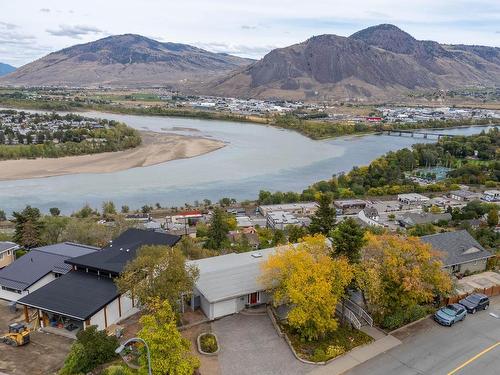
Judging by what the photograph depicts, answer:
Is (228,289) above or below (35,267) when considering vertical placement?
above

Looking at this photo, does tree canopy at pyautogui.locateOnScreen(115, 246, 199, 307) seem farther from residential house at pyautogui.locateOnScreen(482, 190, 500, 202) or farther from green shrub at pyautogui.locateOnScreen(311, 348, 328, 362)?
residential house at pyautogui.locateOnScreen(482, 190, 500, 202)

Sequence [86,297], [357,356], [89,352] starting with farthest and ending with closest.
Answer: [86,297], [357,356], [89,352]

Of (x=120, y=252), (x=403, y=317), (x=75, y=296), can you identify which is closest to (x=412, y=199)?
(x=403, y=317)

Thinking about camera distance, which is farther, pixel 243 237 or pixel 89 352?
pixel 243 237

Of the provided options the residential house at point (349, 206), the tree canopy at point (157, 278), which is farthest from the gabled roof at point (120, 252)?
the residential house at point (349, 206)

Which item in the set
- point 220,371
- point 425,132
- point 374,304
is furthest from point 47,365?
point 425,132

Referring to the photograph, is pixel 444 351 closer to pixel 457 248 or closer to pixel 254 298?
pixel 254 298

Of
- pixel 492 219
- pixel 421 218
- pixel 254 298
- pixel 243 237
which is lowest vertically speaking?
pixel 421 218
